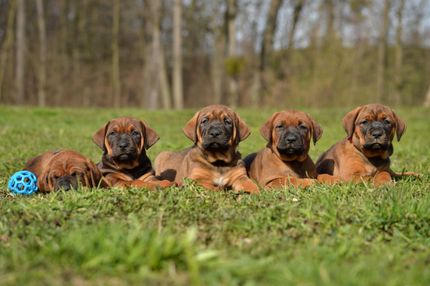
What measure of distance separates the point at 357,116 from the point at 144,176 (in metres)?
2.91

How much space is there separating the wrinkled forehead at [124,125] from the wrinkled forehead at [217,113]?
85 centimetres

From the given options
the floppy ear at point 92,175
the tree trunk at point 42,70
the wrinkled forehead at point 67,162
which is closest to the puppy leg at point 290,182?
the floppy ear at point 92,175

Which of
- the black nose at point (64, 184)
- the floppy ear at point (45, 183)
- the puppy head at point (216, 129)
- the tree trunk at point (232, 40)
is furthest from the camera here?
the tree trunk at point (232, 40)

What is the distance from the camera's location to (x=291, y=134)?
7125 millimetres

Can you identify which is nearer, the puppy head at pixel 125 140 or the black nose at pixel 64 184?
the black nose at pixel 64 184

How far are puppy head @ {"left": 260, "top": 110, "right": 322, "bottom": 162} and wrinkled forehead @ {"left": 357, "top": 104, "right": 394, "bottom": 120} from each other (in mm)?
613

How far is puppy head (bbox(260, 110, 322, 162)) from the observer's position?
7117mm

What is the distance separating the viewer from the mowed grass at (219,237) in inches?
134

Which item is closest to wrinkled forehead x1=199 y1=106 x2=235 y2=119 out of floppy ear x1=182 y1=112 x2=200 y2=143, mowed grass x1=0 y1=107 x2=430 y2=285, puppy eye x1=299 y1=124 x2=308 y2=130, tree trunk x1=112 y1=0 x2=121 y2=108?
floppy ear x1=182 y1=112 x2=200 y2=143

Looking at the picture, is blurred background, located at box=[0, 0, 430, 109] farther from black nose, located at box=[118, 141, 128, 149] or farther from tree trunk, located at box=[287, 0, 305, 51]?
black nose, located at box=[118, 141, 128, 149]

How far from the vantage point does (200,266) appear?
3.57 metres

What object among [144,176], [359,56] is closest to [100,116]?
[144,176]

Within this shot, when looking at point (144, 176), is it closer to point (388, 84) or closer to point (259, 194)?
point (259, 194)

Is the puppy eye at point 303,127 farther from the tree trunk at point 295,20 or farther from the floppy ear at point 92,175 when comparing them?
the tree trunk at point 295,20
